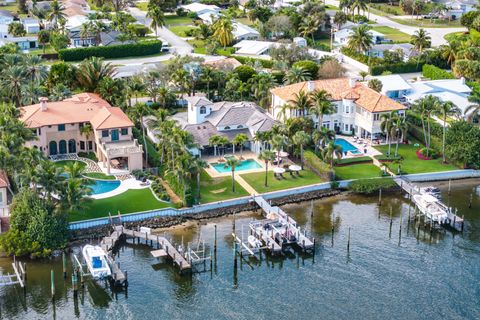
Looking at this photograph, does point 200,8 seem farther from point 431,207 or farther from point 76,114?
point 431,207

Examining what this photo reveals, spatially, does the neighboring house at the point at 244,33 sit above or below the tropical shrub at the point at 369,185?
above

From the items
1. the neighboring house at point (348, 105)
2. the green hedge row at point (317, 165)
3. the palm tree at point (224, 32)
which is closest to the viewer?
the green hedge row at point (317, 165)

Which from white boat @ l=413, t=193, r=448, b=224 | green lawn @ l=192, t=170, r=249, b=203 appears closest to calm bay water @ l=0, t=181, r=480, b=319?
white boat @ l=413, t=193, r=448, b=224

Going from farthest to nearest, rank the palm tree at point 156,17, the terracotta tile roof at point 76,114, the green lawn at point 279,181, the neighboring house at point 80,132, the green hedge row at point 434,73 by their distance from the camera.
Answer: the palm tree at point 156,17
the green hedge row at point 434,73
the terracotta tile roof at point 76,114
the neighboring house at point 80,132
the green lawn at point 279,181

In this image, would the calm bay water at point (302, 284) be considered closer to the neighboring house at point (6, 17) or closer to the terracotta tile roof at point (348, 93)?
the terracotta tile roof at point (348, 93)

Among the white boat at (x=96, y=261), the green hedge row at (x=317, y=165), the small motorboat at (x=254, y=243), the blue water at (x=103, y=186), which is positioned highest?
the green hedge row at (x=317, y=165)

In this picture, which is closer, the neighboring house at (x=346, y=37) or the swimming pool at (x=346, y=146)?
the swimming pool at (x=346, y=146)

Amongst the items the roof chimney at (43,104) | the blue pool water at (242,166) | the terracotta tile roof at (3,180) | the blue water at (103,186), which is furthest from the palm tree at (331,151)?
the terracotta tile roof at (3,180)
